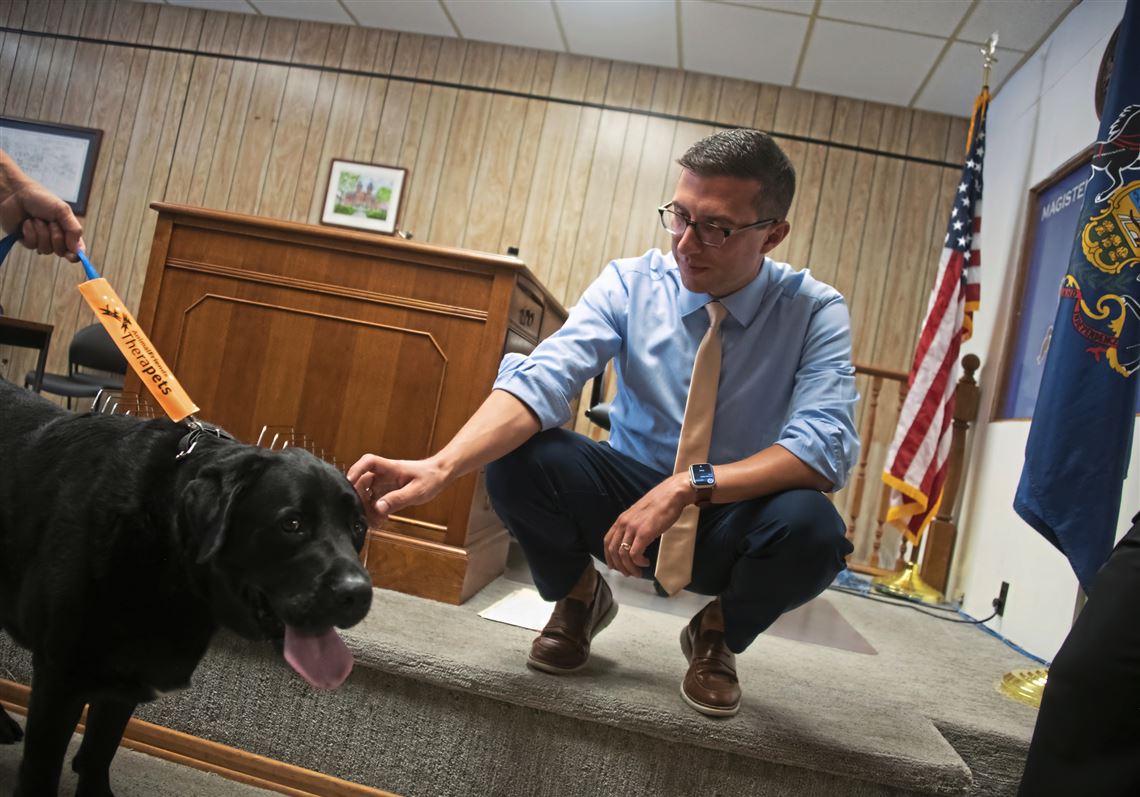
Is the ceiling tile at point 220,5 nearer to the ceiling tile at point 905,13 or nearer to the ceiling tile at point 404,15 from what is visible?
the ceiling tile at point 404,15

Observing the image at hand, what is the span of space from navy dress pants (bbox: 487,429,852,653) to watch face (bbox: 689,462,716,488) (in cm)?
13

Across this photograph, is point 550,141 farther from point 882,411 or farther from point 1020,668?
point 1020,668

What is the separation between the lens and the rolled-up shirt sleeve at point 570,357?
4.98 feet

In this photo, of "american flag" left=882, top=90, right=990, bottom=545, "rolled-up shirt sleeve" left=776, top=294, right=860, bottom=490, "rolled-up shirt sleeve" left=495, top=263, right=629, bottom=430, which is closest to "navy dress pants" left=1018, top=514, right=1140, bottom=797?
"rolled-up shirt sleeve" left=776, top=294, right=860, bottom=490

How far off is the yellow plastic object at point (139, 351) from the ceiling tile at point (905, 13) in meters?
3.78

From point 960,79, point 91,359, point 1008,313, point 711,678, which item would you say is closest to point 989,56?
point 960,79

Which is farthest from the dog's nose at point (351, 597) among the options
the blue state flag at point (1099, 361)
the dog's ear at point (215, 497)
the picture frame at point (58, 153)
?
the picture frame at point (58, 153)

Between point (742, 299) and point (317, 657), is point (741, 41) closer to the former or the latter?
point (742, 299)

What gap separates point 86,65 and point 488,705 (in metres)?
5.75

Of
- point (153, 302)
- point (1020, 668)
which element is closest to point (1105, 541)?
point (1020, 668)

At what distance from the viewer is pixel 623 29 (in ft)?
15.2

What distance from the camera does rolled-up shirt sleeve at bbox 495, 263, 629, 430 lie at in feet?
4.98

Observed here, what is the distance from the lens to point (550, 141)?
5102 millimetres

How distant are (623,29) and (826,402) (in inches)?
147
